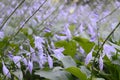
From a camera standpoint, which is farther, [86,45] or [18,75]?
[86,45]

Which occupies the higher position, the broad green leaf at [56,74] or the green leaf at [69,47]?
the green leaf at [69,47]

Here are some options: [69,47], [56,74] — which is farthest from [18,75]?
[69,47]

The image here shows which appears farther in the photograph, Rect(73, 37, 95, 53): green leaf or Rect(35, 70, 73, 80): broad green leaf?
Rect(73, 37, 95, 53): green leaf

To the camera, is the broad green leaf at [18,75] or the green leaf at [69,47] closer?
the broad green leaf at [18,75]

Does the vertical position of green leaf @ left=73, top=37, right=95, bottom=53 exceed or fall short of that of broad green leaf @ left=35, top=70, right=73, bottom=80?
it exceeds it

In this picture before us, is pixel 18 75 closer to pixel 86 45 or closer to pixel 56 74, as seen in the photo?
pixel 56 74

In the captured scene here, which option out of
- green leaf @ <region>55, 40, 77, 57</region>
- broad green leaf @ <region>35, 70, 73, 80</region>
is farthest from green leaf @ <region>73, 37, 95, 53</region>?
broad green leaf @ <region>35, 70, 73, 80</region>

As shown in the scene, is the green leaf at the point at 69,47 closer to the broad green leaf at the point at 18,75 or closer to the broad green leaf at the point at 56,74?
the broad green leaf at the point at 56,74

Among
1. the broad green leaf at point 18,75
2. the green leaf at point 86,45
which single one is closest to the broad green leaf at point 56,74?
the broad green leaf at point 18,75

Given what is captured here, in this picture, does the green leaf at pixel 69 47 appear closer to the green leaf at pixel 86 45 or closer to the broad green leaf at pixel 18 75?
the green leaf at pixel 86 45

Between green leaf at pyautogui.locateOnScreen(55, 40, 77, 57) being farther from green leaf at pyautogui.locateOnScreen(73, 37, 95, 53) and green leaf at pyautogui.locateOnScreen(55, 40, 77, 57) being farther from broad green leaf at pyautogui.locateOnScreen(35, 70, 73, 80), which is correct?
broad green leaf at pyautogui.locateOnScreen(35, 70, 73, 80)

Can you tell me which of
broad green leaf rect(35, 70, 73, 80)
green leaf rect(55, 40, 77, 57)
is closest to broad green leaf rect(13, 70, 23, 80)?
broad green leaf rect(35, 70, 73, 80)

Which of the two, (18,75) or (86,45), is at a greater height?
(86,45)

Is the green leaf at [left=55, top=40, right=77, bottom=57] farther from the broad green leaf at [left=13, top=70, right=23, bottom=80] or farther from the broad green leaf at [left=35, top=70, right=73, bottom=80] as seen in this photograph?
the broad green leaf at [left=13, top=70, right=23, bottom=80]
